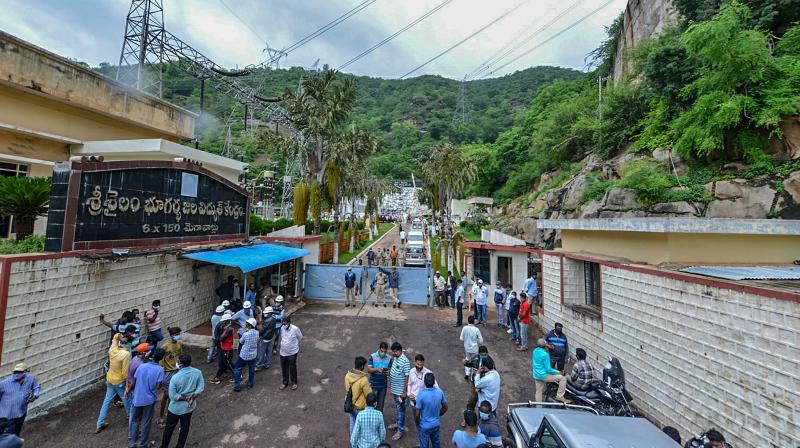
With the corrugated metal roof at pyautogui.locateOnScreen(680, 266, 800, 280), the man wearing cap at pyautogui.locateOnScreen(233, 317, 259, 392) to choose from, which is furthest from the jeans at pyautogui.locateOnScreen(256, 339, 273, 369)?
the corrugated metal roof at pyautogui.locateOnScreen(680, 266, 800, 280)

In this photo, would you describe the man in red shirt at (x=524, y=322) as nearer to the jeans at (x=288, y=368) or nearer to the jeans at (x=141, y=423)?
the jeans at (x=288, y=368)

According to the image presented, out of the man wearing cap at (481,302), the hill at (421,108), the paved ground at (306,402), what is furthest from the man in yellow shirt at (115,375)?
the hill at (421,108)

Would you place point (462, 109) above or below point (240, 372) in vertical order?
above

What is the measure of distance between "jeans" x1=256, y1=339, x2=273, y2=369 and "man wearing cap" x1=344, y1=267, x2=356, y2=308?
587 centimetres

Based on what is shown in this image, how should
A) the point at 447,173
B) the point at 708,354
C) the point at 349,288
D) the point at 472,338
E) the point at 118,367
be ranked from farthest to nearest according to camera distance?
the point at 447,173 → the point at 349,288 → the point at 472,338 → the point at 118,367 → the point at 708,354

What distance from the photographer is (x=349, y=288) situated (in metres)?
14.4

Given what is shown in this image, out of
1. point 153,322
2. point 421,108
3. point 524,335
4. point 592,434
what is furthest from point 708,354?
point 421,108

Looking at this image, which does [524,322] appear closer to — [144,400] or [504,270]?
[504,270]

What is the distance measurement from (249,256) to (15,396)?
6755 millimetres

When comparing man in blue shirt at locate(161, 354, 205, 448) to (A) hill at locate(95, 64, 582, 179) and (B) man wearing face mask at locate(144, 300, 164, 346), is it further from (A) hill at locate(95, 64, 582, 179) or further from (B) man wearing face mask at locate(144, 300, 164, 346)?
(A) hill at locate(95, 64, 582, 179)

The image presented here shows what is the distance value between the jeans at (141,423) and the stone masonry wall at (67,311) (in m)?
2.68

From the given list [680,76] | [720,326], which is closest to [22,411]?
[720,326]

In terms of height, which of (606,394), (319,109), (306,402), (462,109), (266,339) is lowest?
(306,402)

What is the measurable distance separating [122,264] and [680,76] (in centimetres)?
2352
